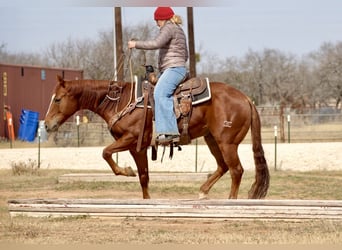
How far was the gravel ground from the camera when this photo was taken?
23927mm

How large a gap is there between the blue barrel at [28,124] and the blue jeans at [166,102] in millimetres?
28057

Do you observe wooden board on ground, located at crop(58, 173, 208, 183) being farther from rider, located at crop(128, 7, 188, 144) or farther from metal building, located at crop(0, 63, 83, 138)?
metal building, located at crop(0, 63, 83, 138)

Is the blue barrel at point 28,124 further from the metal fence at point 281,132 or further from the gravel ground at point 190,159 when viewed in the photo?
the gravel ground at point 190,159

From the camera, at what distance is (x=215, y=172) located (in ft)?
39.6

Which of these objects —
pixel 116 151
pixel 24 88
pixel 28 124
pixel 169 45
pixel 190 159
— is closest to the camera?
pixel 169 45

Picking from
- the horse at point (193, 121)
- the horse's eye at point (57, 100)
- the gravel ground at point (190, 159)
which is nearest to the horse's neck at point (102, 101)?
the horse at point (193, 121)

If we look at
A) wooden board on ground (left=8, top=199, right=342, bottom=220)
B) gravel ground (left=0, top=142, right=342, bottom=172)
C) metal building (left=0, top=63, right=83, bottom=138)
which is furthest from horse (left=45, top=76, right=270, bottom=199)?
Result: metal building (left=0, top=63, right=83, bottom=138)

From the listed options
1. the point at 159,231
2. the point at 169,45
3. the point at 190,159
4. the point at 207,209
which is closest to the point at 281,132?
the point at 190,159

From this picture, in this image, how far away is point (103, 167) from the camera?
80.2 ft

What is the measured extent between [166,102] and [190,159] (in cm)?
1449

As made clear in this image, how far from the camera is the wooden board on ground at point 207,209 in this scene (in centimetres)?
998

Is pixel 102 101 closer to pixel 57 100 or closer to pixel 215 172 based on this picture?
pixel 57 100

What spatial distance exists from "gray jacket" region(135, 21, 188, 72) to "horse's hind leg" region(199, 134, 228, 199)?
1397 millimetres

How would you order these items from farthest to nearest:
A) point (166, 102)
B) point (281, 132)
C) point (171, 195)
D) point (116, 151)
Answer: point (281, 132) < point (171, 195) < point (116, 151) < point (166, 102)
